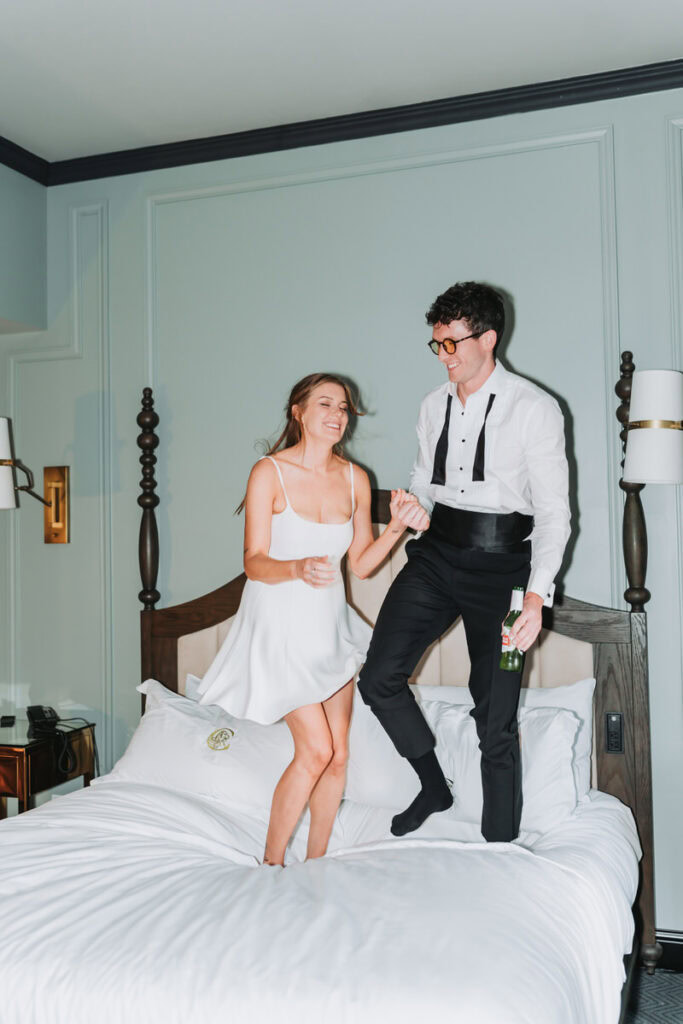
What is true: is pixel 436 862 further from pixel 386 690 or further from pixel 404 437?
pixel 404 437

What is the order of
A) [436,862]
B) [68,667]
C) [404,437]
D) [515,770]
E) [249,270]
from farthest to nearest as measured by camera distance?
[68,667], [249,270], [404,437], [515,770], [436,862]

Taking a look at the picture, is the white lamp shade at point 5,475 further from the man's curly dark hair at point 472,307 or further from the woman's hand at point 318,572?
the man's curly dark hair at point 472,307

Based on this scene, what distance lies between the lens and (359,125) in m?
3.60

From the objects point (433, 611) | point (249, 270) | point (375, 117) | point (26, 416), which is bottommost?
point (433, 611)

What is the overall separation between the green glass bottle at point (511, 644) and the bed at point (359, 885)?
1.19 ft

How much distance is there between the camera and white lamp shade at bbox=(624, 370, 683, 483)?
2941 millimetres

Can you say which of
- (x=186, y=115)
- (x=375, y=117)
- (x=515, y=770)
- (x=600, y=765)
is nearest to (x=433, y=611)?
(x=515, y=770)

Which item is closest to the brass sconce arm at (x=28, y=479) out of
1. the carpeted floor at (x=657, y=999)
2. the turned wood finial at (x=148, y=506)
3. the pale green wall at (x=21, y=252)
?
the turned wood finial at (x=148, y=506)

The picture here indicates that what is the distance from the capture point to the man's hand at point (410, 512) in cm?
270

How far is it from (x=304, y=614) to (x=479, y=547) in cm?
60

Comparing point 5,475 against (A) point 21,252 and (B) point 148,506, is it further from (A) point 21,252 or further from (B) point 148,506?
(A) point 21,252

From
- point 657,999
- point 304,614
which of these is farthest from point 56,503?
point 657,999

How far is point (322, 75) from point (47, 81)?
1.03m

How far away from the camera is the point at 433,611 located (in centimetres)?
283
